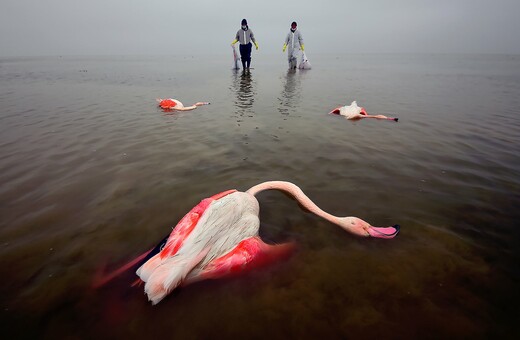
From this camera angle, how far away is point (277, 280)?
8.71ft

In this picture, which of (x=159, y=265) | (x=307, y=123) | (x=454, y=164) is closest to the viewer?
(x=159, y=265)

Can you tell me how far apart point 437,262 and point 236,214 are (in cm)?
235

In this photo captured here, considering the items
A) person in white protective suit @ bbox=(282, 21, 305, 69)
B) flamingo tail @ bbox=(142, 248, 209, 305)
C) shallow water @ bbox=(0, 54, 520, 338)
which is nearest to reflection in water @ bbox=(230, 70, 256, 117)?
shallow water @ bbox=(0, 54, 520, 338)

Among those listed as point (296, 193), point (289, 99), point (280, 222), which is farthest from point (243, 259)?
point (289, 99)

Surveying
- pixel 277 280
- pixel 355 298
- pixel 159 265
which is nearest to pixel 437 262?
pixel 355 298

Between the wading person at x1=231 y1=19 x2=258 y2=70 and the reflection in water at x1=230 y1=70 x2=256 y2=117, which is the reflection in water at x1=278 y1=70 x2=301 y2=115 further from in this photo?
the wading person at x1=231 y1=19 x2=258 y2=70

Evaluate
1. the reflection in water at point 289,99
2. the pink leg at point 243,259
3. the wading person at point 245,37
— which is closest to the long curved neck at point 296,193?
the pink leg at point 243,259

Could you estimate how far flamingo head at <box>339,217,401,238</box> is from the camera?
126 inches

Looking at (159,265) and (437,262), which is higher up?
(159,265)

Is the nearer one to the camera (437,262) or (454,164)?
(437,262)

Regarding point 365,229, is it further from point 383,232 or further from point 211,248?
point 211,248

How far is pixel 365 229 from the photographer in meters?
3.24

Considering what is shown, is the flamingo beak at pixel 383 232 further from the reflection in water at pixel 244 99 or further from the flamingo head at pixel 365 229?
the reflection in water at pixel 244 99

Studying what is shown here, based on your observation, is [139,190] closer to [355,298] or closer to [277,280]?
[277,280]
